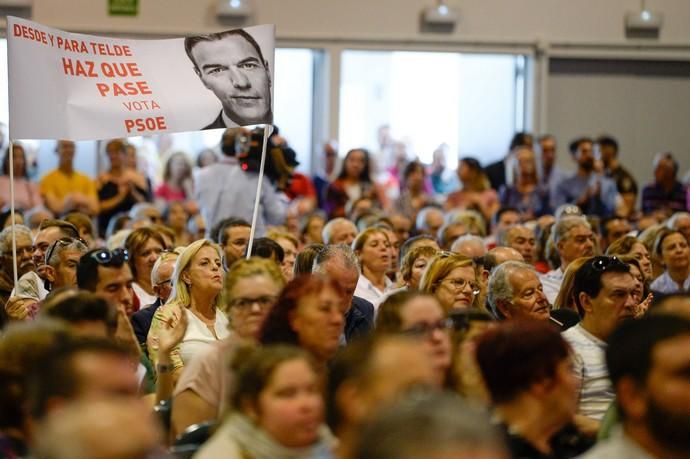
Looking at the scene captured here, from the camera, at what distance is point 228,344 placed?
5.74 metres

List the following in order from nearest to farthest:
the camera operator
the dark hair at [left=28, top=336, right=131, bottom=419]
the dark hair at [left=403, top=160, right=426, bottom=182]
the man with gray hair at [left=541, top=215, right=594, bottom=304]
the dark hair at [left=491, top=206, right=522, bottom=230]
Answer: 1. the dark hair at [left=28, top=336, right=131, bottom=419]
2. the man with gray hair at [left=541, top=215, right=594, bottom=304]
3. the camera operator
4. the dark hair at [left=491, top=206, right=522, bottom=230]
5. the dark hair at [left=403, top=160, right=426, bottom=182]

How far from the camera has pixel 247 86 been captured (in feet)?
30.4

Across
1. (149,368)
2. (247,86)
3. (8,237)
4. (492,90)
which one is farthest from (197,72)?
(492,90)

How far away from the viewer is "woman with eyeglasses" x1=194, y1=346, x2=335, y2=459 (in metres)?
4.45

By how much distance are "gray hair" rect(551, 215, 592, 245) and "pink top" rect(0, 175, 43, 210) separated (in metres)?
5.72

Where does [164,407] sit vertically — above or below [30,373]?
below

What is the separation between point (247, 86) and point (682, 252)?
3.80m

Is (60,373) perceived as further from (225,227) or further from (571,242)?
(571,242)

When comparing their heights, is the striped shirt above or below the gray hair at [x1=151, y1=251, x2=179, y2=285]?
below

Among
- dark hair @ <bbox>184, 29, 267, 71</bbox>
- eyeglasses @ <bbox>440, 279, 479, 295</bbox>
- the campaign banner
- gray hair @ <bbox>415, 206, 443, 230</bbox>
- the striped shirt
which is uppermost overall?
dark hair @ <bbox>184, 29, 267, 71</bbox>

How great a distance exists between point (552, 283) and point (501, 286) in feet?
8.31

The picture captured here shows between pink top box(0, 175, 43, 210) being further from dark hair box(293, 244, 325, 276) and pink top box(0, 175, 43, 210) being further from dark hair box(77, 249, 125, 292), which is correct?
dark hair box(77, 249, 125, 292)

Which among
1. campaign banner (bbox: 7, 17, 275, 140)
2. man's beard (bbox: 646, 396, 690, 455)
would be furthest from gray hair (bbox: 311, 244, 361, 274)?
man's beard (bbox: 646, 396, 690, 455)

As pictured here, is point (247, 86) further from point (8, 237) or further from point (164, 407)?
point (164, 407)
